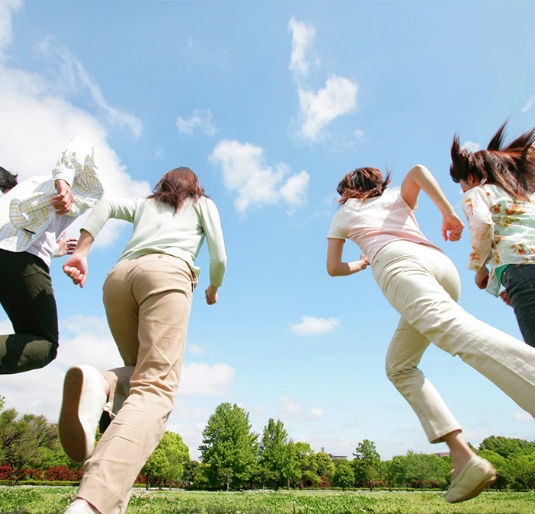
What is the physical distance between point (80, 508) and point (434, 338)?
198cm

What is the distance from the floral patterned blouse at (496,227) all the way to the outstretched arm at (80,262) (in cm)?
295

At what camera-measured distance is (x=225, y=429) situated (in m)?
60.3

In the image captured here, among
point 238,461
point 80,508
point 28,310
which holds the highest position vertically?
point 238,461

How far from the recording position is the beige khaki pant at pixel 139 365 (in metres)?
1.70

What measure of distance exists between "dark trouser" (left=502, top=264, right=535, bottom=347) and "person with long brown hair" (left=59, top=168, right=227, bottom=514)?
209 cm

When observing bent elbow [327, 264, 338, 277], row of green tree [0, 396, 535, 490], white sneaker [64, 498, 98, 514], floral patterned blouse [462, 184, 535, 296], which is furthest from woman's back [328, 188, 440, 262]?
row of green tree [0, 396, 535, 490]

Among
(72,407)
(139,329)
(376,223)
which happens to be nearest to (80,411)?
(72,407)

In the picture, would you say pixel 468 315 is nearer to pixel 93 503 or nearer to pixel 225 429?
pixel 93 503

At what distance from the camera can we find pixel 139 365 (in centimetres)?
227

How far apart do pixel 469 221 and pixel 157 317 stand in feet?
8.08

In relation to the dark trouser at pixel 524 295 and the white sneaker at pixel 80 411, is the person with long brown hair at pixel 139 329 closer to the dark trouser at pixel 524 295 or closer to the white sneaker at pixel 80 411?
the white sneaker at pixel 80 411

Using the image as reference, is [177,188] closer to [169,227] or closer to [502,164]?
[169,227]

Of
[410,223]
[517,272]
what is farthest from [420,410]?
[410,223]

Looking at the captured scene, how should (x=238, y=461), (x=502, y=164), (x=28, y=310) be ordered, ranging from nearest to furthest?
(x=28, y=310), (x=502, y=164), (x=238, y=461)
